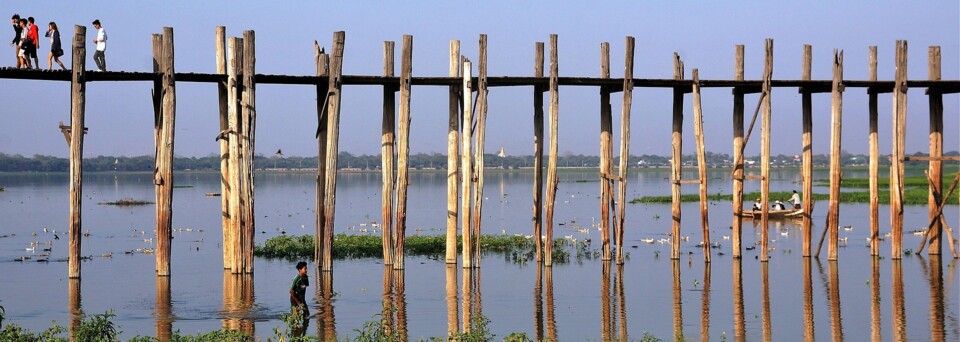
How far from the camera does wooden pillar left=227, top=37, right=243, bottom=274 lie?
24281 mm

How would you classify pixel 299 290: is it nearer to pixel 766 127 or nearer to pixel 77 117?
pixel 77 117

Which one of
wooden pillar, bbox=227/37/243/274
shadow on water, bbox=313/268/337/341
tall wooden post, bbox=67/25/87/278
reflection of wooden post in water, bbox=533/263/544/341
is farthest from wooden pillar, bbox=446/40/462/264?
tall wooden post, bbox=67/25/87/278

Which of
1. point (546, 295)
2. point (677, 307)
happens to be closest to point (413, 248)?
point (546, 295)

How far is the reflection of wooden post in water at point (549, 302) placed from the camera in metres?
20.1

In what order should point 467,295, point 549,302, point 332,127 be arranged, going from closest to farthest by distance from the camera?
point 549,302 < point 467,295 < point 332,127

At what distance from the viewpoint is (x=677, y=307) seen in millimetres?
22969

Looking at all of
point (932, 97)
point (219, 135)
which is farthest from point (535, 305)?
point (932, 97)

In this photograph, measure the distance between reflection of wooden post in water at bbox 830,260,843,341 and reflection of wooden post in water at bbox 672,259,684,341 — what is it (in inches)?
99.7

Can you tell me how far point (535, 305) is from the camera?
23.1 metres

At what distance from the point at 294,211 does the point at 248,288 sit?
120 ft

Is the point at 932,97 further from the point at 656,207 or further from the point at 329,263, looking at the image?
the point at 656,207

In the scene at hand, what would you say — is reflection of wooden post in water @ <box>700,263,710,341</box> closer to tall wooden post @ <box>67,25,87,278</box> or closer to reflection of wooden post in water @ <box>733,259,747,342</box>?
reflection of wooden post in water @ <box>733,259,747,342</box>

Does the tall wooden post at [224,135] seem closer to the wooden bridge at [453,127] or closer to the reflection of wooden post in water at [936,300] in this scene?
the wooden bridge at [453,127]

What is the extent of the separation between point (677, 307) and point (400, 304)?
5.26 metres
